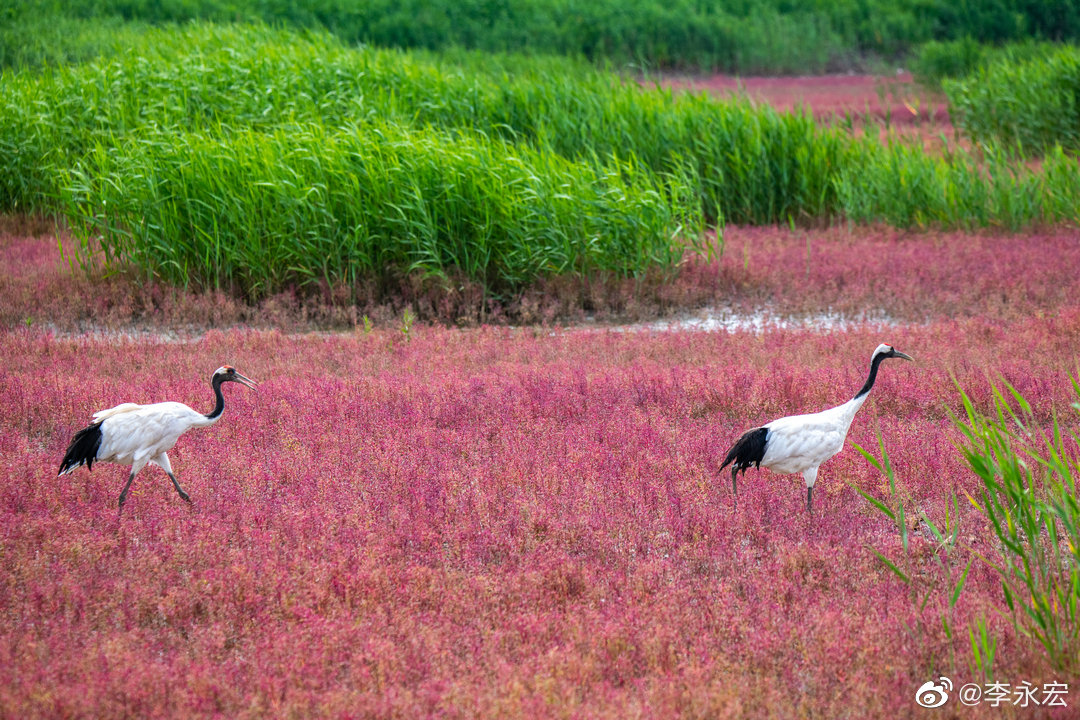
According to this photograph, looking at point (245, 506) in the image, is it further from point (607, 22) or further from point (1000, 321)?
point (607, 22)

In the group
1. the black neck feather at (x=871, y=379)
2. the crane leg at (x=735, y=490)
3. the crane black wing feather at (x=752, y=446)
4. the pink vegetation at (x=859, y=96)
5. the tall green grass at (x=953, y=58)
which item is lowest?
the pink vegetation at (x=859, y=96)

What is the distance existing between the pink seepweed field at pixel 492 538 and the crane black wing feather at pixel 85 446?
285 millimetres

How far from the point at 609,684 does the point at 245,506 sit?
102 inches

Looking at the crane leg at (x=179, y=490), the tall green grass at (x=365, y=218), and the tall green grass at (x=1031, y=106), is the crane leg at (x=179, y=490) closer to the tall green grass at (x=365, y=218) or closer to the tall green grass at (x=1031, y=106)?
the tall green grass at (x=365, y=218)

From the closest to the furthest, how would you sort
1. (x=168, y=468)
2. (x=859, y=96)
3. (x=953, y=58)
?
(x=168, y=468) < (x=953, y=58) < (x=859, y=96)

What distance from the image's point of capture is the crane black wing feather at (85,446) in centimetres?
570

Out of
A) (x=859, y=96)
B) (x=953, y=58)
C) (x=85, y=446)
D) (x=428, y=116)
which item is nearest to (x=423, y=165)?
(x=428, y=116)

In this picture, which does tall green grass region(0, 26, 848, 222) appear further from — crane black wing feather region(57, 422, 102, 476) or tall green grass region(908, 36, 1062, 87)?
tall green grass region(908, 36, 1062, 87)

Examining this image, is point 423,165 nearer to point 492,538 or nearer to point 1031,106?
point 492,538

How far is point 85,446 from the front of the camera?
573 cm

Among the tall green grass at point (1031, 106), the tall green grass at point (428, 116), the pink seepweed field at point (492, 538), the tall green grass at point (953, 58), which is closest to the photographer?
the pink seepweed field at point (492, 538)

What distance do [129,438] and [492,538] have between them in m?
2.12

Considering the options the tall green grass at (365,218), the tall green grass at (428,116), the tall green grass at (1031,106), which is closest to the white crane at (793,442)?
the tall green grass at (365,218)

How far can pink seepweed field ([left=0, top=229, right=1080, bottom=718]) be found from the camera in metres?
4.15
